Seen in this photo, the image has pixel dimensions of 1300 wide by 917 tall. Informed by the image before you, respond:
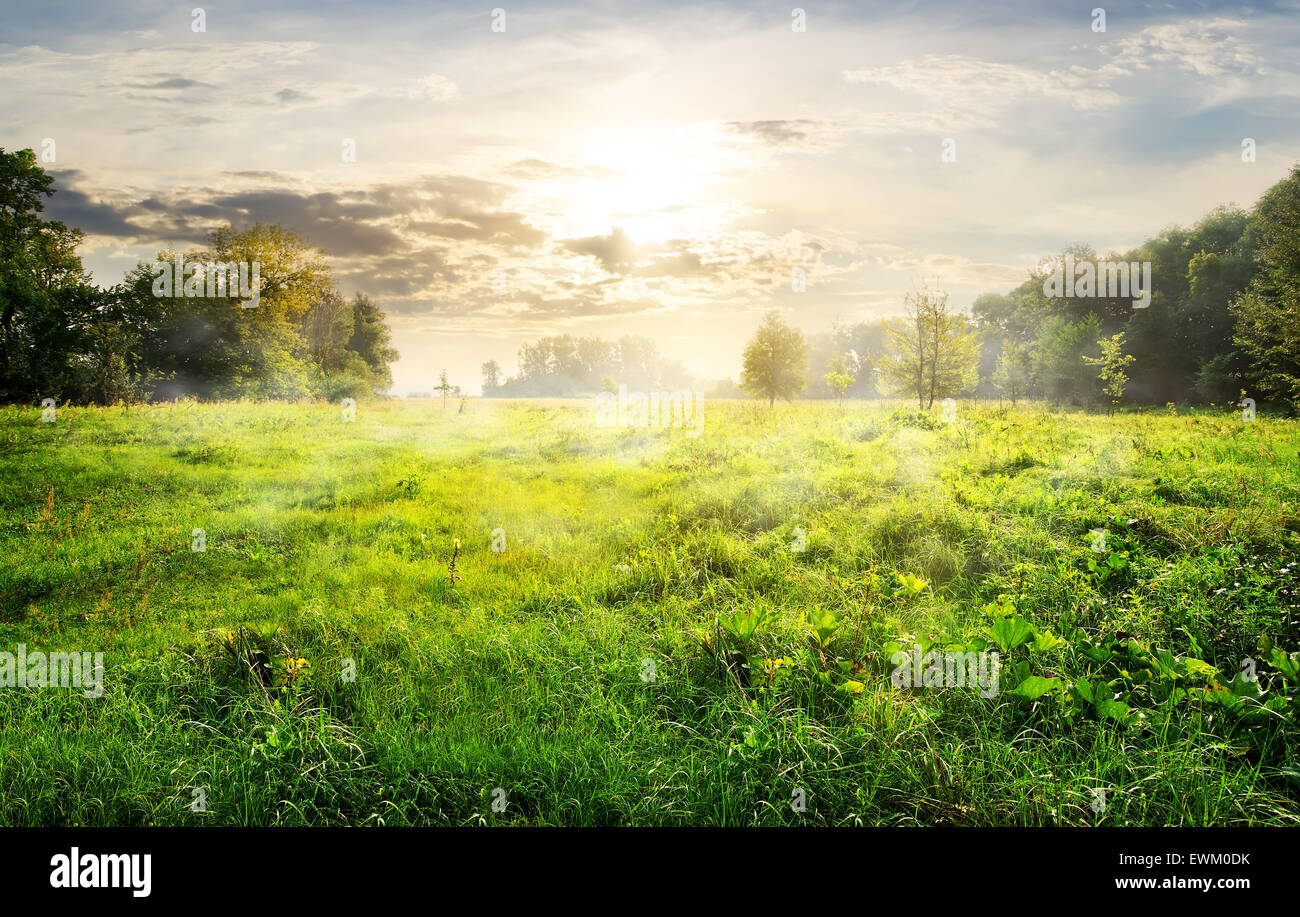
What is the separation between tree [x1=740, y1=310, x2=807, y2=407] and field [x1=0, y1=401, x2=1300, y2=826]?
26.3 meters

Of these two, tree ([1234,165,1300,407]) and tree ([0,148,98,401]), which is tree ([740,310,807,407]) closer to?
tree ([1234,165,1300,407])

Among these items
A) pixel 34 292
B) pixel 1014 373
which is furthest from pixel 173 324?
pixel 1014 373

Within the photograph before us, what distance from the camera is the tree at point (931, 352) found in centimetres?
2289

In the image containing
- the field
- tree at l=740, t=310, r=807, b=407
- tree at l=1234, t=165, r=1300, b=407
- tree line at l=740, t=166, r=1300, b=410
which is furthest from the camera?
tree at l=740, t=310, r=807, b=407

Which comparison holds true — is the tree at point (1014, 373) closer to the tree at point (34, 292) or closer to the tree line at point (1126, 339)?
the tree line at point (1126, 339)

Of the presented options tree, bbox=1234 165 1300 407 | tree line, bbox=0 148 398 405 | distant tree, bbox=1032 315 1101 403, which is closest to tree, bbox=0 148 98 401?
tree line, bbox=0 148 398 405

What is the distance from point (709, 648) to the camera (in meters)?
4.41

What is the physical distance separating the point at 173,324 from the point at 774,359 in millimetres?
35474

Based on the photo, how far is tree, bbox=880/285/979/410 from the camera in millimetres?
22891

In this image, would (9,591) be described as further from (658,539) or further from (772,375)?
(772,375)

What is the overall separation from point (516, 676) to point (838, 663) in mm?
2531

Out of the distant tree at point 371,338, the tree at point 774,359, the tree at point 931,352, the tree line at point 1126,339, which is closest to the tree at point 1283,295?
the tree line at point 1126,339

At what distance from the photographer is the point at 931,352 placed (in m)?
23.9

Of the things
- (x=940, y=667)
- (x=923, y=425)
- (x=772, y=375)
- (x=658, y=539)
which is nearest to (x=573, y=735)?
(x=940, y=667)
